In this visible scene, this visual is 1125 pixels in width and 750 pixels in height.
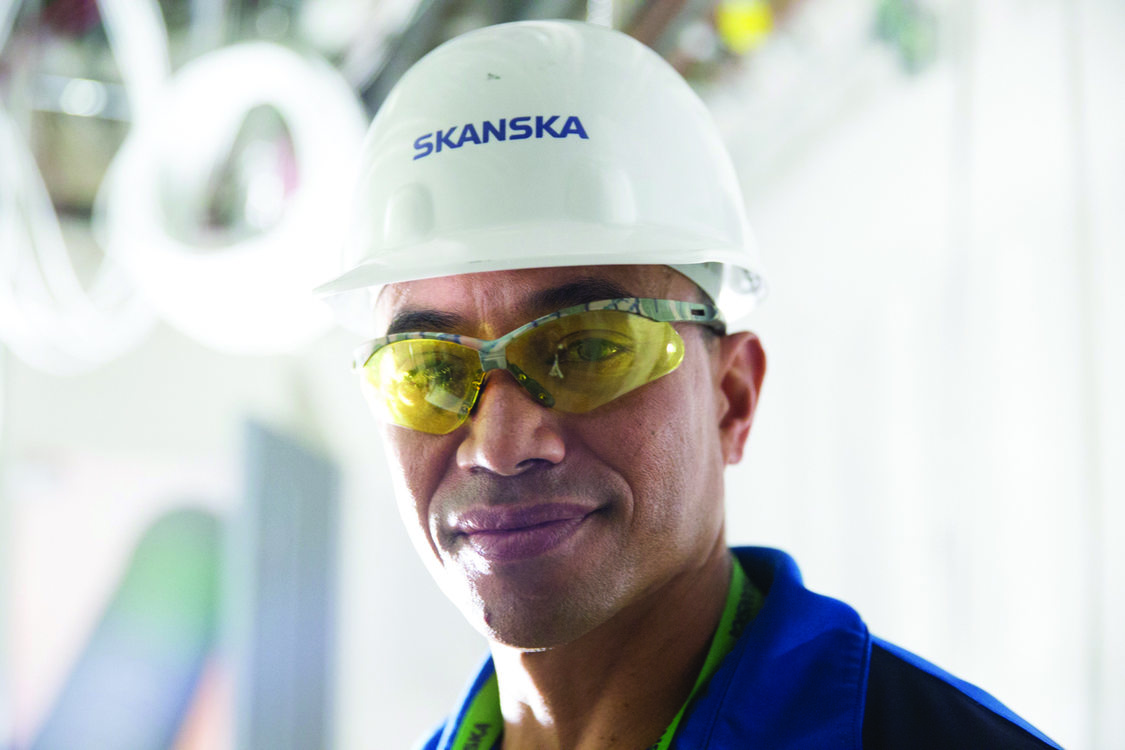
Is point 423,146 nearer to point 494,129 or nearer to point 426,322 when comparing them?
point 494,129

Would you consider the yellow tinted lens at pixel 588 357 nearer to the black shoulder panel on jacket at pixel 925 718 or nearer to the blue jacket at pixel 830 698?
the blue jacket at pixel 830 698

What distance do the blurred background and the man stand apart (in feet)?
1.33

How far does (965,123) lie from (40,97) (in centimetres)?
533

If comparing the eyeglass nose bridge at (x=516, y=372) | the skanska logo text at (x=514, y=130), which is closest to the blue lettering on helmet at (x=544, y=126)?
the skanska logo text at (x=514, y=130)

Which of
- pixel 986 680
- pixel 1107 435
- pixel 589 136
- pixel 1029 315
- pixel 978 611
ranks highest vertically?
pixel 589 136

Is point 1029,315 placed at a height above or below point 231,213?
below

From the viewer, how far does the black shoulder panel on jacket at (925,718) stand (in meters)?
1.21

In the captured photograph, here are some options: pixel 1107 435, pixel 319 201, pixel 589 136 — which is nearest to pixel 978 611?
pixel 1107 435

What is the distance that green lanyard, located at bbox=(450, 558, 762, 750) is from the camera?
147 cm

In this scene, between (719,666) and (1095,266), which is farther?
(1095,266)

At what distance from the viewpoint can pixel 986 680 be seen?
241 cm

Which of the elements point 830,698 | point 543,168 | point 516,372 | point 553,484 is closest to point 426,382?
point 516,372

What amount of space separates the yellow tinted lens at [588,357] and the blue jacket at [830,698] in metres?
0.42

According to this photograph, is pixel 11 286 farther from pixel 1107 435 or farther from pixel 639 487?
pixel 1107 435
